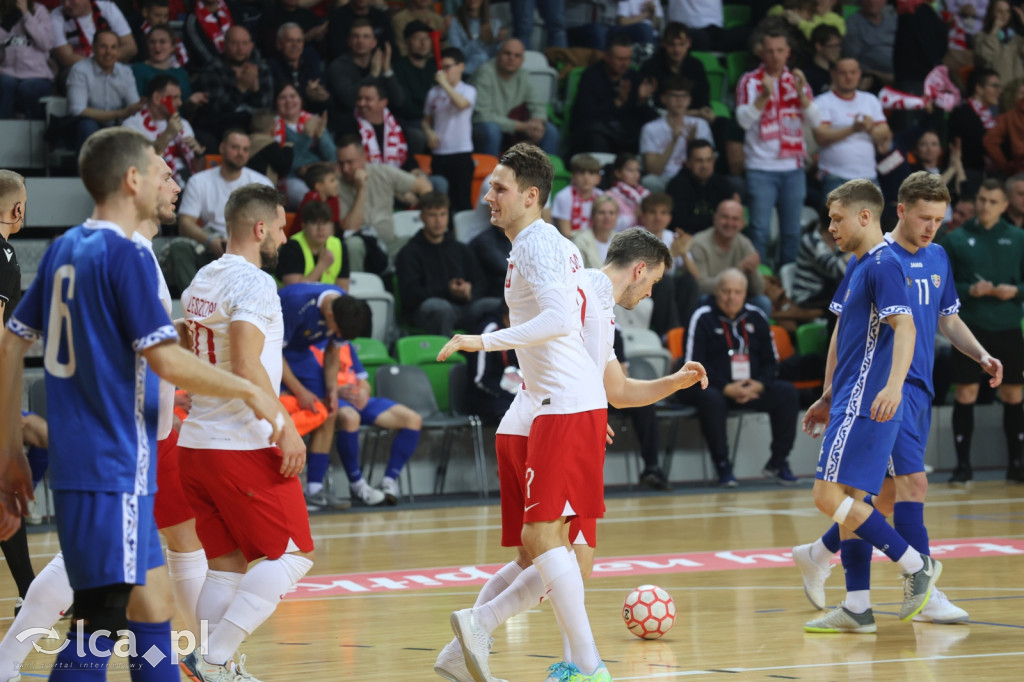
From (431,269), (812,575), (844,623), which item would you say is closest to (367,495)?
(431,269)

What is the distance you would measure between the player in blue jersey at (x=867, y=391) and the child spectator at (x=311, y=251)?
19.3 feet

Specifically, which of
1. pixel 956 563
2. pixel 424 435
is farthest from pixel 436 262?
pixel 956 563

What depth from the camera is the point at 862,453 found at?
5.75 m

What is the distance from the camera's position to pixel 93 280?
3.46 m

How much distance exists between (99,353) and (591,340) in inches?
81.3

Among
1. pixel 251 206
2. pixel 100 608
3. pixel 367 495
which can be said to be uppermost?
pixel 251 206

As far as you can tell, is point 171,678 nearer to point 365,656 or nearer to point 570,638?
point 570,638

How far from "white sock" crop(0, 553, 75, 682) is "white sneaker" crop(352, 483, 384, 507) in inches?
251

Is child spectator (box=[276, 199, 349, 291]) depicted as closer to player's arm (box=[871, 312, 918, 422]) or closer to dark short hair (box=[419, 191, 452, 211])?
dark short hair (box=[419, 191, 452, 211])

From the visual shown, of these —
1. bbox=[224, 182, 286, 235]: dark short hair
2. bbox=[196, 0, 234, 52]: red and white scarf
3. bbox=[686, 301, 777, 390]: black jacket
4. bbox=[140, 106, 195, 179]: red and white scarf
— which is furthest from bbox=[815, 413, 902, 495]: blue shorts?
bbox=[196, 0, 234, 52]: red and white scarf

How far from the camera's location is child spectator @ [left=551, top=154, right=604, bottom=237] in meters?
12.9

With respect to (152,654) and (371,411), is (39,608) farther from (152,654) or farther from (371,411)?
(371,411)

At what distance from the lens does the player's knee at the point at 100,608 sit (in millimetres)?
3430

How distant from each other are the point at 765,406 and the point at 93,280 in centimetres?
954
